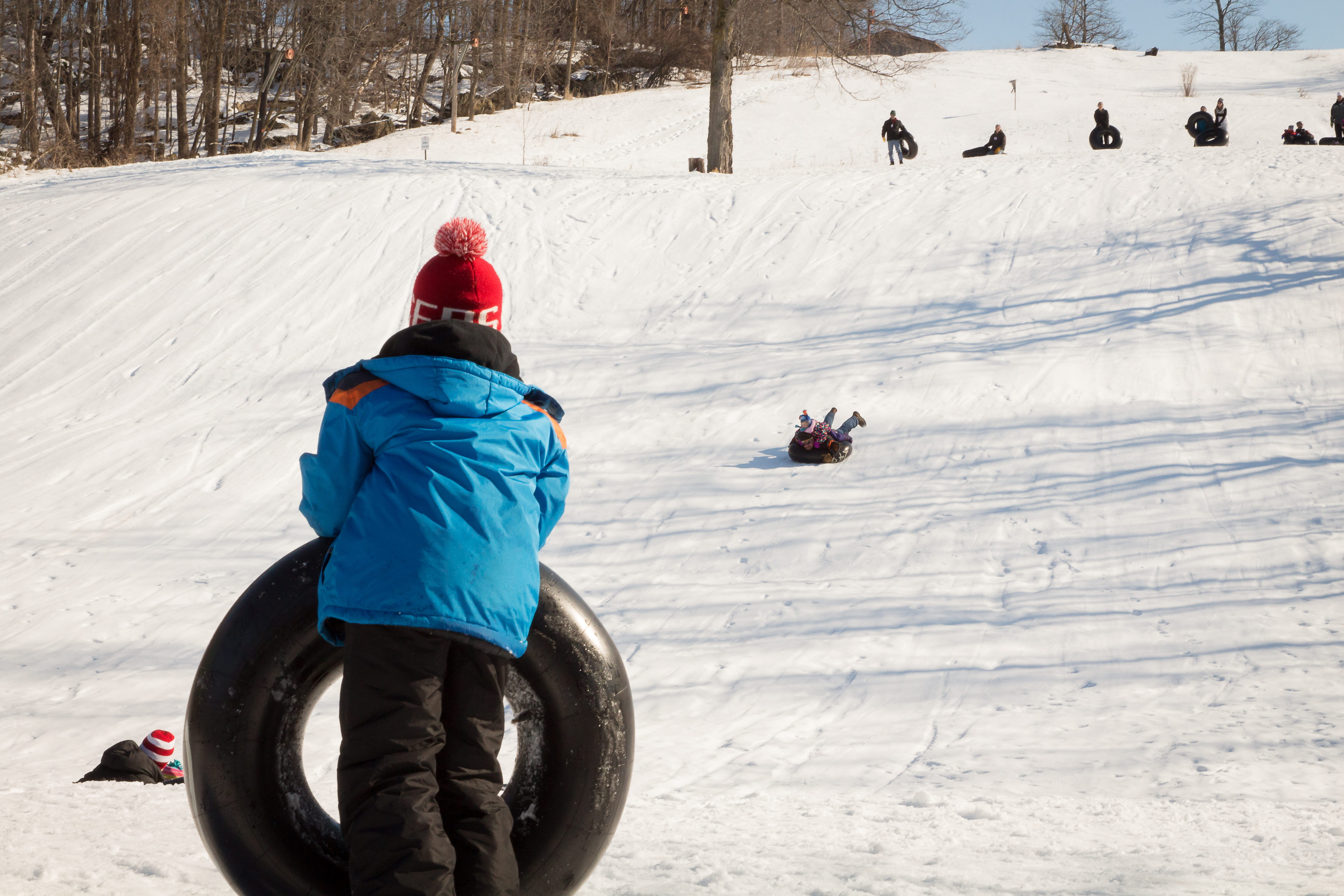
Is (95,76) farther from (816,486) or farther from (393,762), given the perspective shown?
(393,762)

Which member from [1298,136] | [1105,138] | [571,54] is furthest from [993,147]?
[571,54]

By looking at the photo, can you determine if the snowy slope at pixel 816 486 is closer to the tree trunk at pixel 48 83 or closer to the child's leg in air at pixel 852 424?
the child's leg in air at pixel 852 424

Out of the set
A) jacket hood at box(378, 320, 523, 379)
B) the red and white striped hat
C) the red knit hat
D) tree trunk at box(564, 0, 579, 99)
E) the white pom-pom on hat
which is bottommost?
the red and white striped hat

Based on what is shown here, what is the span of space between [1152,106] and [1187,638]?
2717 cm

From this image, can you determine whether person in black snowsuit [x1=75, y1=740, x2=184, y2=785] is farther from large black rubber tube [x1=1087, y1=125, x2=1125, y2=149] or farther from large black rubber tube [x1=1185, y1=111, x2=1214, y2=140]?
large black rubber tube [x1=1185, y1=111, x2=1214, y2=140]

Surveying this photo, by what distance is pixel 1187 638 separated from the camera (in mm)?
5168

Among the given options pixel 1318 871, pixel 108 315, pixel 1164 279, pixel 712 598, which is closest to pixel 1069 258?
pixel 1164 279

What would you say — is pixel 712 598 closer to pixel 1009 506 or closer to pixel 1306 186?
pixel 1009 506

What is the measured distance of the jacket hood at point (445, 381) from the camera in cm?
206

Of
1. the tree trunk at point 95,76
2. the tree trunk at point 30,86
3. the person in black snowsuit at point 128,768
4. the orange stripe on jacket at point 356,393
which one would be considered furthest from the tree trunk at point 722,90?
the tree trunk at point 95,76

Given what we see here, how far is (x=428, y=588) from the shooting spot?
Answer: 6.40ft

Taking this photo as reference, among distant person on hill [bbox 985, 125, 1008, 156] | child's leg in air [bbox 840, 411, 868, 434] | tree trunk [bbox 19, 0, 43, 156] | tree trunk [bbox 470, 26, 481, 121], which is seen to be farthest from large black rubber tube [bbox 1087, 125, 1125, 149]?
tree trunk [bbox 19, 0, 43, 156]

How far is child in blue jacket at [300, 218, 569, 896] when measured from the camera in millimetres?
1932

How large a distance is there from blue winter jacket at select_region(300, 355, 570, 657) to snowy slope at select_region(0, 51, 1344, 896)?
3.39ft
